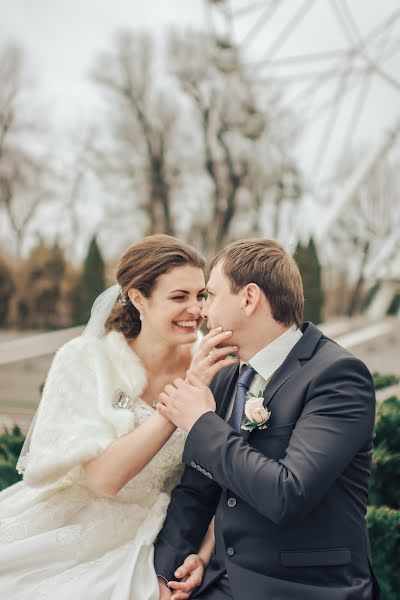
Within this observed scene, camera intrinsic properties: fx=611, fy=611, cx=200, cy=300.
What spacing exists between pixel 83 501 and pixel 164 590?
530 mm

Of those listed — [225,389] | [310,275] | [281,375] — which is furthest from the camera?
[310,275]

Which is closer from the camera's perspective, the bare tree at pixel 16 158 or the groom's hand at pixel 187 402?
the groom's hand at pixel 187 402

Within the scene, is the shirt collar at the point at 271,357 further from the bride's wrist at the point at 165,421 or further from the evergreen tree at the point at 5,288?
the evergreen tree at the point at 5,288

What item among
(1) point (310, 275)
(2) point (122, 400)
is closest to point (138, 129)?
(1) point (310, 275)

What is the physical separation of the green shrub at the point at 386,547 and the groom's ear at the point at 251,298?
4.30ft

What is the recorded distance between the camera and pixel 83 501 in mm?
2406

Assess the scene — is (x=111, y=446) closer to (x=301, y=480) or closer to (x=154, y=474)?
(x=154, y=474)

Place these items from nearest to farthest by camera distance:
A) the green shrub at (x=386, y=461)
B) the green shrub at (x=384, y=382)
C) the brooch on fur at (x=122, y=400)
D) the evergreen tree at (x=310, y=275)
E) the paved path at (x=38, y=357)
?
the brooch on fur at (x=122, y=400) < the green shrub at (x=386, y=461) < the green shrub at (x=384, y=382) < the paved path at (x=38, y=357) < the evergreen tree at (x=310, y=275)

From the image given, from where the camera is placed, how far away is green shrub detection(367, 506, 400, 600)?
8.73 feet

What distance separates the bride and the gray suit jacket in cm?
27

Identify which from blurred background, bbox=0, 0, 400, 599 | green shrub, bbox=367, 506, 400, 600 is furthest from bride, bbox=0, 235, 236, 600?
blurred background, bbox=0, 0, 400, 599

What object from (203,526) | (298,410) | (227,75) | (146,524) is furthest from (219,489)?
(227,75)

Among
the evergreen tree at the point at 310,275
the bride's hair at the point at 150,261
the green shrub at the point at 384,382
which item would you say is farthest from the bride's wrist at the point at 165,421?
the evergreen tree at the point at 310,275

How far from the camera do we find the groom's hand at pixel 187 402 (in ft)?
6.26
